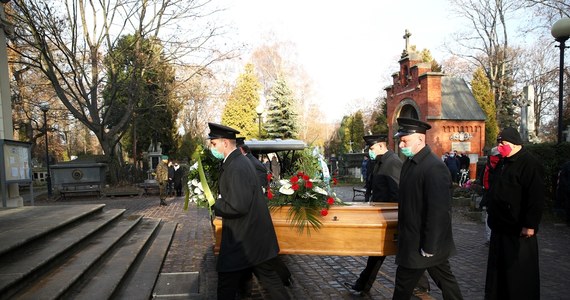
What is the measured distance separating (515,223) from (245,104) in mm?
41626

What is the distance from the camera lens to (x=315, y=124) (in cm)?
5256

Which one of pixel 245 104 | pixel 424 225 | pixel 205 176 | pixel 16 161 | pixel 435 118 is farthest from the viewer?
pixel 245 104

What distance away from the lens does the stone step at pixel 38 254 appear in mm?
4035

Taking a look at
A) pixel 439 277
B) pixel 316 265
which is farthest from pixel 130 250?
pixel 439 277

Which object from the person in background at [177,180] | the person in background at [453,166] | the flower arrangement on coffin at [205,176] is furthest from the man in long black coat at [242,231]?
the person in background at [453,166]

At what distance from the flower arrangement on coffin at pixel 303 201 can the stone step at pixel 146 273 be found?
2081mm

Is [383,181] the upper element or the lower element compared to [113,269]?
upper

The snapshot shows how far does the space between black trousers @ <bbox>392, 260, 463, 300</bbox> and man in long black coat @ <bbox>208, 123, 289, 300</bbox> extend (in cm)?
104

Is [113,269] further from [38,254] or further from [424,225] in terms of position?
[424,225]

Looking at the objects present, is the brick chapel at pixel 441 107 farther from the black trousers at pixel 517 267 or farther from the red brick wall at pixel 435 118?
the black trousers at pixel 517 267

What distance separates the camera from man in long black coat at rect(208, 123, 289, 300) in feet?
11.2

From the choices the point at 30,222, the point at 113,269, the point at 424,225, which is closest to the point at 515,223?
the point at 424,225

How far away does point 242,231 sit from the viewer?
349 centimetres

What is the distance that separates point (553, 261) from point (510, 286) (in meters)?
3.22
